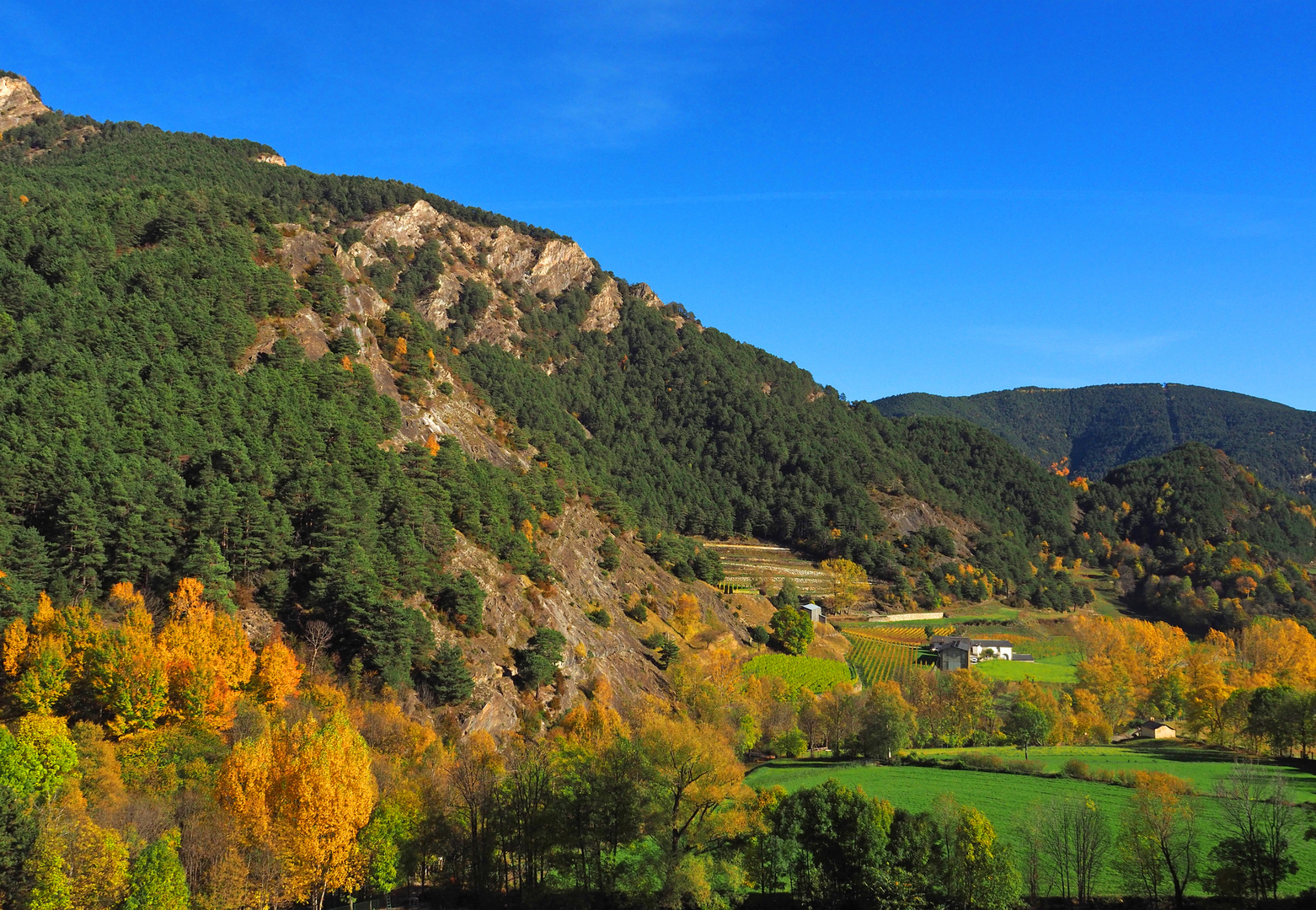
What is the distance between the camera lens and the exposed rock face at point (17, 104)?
189125 millimetres

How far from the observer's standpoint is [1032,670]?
12425 cm

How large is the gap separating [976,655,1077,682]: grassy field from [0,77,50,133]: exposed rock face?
241 m

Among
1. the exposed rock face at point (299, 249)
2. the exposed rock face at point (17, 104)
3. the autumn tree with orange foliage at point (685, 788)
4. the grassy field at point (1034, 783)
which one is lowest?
the grassy field at point (1034, 783)

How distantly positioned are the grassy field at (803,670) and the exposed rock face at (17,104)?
213071 mm

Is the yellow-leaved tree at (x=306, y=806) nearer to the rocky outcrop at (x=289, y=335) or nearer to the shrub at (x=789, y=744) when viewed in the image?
the shrub at (x=789, y=744)

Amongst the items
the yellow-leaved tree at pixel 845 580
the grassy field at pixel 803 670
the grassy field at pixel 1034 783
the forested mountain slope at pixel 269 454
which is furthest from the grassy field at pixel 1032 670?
the forested mountain slope at pixel 269 454

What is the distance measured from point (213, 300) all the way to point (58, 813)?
6417 cm

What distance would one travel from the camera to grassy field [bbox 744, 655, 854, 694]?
330 ft

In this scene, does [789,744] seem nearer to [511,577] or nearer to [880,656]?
[511,577]

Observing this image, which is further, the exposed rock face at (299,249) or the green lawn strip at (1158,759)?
the exposed rock face at (299,249)

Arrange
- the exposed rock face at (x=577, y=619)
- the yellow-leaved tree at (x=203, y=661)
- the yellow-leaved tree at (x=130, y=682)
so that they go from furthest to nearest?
the exposed rock face at (x=577, y=619) → the yellow-leaved tree at (x=203, y=661) → the yellow-leaved tree at (x=130, y=682)

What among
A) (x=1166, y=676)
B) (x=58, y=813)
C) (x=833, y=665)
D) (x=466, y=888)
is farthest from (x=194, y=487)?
(x=1166, y=676)

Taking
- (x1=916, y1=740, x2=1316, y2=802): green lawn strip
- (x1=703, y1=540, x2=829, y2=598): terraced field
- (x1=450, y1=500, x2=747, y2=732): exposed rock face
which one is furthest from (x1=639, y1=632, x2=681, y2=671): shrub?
(x1=703, y1=540, x2=829, y2=598): terraced field

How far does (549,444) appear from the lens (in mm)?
122938
